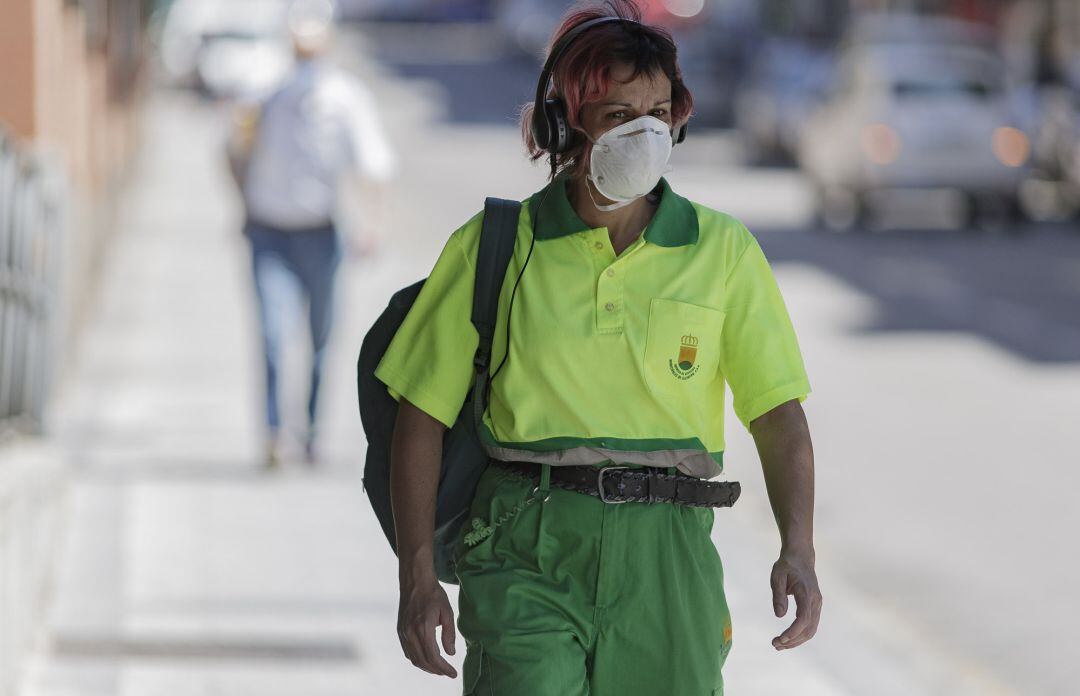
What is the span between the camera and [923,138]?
20703 mm

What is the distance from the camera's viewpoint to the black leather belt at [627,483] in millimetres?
3281

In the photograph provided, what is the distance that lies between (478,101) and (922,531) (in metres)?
30.2

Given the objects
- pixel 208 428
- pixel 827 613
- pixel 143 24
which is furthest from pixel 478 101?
pixel 827 613

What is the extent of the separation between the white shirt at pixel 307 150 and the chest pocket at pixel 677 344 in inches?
213

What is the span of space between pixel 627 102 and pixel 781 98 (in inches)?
1014

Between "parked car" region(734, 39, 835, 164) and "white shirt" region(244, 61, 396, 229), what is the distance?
61.2 feet

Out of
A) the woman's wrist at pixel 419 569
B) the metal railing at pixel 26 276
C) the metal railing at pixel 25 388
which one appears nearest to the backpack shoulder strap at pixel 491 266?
the woman's wrist at pixel 419 569

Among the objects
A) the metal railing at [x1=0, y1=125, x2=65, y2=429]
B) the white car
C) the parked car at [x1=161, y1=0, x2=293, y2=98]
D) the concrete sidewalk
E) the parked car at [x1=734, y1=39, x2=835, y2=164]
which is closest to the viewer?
the concrete sidewalk

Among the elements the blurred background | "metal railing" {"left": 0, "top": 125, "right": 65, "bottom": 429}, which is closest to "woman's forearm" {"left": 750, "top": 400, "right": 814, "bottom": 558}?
the blurred background

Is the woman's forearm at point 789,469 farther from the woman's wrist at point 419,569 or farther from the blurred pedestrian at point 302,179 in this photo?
the blurred pedestrian at point 302,179

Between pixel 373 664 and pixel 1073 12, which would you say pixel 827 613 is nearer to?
pixel 373 664

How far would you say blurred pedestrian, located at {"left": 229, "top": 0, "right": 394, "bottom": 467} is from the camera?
8.59 metres

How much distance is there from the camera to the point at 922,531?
8.35 metres

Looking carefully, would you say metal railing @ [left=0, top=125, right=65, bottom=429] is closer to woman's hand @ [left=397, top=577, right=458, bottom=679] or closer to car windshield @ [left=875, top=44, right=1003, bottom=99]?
woman's hand @ [left=397, top=577, right=458, bottom=679]
